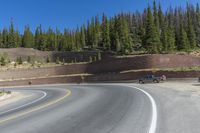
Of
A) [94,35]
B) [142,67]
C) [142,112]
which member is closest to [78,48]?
[94,35]

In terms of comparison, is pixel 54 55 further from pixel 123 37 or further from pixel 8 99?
pixel 8 99

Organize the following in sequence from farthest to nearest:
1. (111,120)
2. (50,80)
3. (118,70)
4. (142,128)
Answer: (50,80), (118,70), (111,120), (142,128)

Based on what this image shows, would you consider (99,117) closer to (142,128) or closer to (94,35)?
(142,128)

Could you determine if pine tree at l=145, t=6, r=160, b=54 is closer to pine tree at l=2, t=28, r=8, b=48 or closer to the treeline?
the treeline

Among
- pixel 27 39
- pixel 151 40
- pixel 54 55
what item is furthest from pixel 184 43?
pixel 27 39

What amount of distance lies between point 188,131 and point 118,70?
5580 cm

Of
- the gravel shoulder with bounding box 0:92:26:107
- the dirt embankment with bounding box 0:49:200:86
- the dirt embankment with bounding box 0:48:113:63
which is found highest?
the dirt embankment with bounding box 0:48:113:63

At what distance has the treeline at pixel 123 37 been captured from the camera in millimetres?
88562

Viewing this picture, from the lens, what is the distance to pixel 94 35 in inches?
5089

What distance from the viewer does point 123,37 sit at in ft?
320

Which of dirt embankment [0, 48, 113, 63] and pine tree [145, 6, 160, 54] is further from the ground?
pine tree [145, 6, 160, 54]

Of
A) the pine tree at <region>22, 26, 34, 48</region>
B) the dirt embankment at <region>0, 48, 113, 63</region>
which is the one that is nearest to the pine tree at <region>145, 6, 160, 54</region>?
the dirt embankment at <region>0, 48, 113, 63</region>

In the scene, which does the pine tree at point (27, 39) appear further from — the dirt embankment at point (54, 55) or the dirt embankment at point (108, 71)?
the dirt embankment at point (108, 71)

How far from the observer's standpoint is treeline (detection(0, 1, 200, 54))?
291ft
